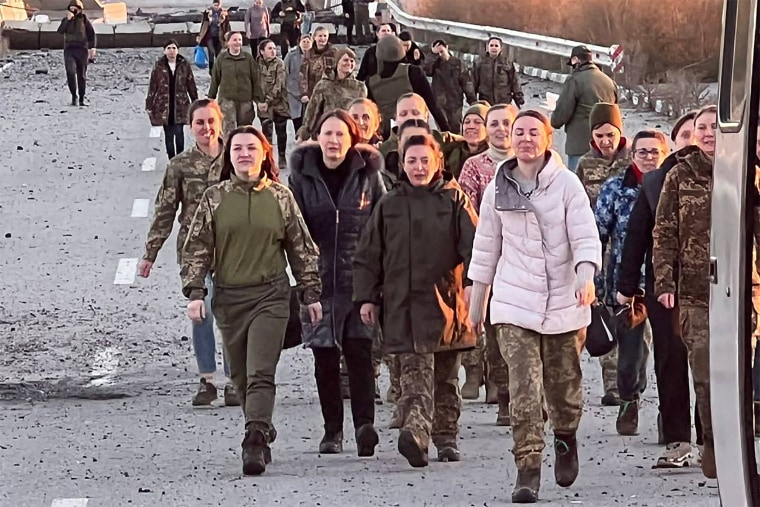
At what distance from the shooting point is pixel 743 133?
18.8 feet

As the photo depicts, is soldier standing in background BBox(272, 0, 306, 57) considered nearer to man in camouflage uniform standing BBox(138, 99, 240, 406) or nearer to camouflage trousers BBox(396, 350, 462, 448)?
man in camouflage uniform standing BBox(138, 99, 240, 406)

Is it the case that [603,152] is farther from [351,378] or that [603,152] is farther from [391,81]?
[391,81]

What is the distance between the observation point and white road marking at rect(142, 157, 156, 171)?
23703 mm

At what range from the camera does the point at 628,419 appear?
34.1 ft

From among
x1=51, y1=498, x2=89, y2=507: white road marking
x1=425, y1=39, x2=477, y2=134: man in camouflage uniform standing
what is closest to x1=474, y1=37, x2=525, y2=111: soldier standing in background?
x1=425, y1=39, x2=477, y2=134: man in camouflage uniform standing

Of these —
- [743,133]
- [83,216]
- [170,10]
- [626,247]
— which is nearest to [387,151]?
[626,247]

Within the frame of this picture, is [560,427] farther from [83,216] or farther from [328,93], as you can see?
[83,216]

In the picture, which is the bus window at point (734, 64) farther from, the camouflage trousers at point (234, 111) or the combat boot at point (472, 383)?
the camouflage trousers at point (234, 111)

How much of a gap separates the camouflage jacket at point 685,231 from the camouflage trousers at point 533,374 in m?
0.50

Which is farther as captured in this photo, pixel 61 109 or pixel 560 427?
pixel 61 109

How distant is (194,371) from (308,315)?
3.52 m

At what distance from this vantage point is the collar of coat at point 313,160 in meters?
9.88

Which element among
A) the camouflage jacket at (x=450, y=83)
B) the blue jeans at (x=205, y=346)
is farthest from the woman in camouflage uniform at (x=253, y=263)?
the camouflage jacket at (x=450, y=83)

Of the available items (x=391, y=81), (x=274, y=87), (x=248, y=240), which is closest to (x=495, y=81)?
(x=274, y=87)
